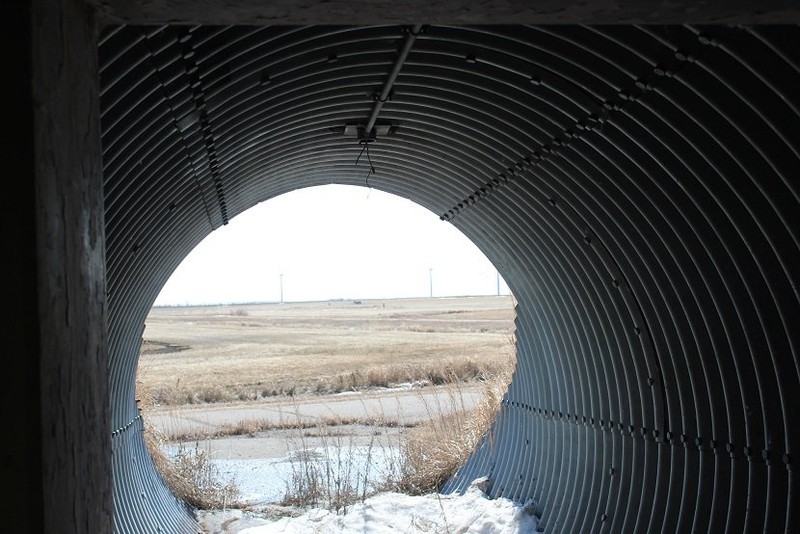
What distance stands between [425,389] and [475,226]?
47.4ft

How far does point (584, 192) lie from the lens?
6816 mm

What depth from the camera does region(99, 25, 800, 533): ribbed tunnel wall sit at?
4875mm

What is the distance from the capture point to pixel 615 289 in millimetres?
7094

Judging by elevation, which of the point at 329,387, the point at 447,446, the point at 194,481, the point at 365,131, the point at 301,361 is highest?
the point at 365,131

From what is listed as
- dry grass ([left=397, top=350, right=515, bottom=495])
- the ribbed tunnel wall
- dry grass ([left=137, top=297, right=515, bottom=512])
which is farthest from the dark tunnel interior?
dry grass ([left=397, top=350, right=515, bottom=495])

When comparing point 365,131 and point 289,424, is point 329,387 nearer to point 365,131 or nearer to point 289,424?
point 289,424

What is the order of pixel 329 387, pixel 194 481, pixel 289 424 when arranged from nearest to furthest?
pixel 194 481, pixel 289 424, pixel 329 387

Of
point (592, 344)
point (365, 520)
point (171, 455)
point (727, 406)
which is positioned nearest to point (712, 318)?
point (727, 406)

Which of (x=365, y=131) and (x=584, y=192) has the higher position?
A: (x=365, y=131)

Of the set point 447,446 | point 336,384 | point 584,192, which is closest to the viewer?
point 584,192

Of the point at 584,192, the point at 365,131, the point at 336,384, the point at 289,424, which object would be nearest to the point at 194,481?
the point at 365,131

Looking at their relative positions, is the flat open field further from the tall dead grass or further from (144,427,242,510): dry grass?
(144,427,242,510): dry grass

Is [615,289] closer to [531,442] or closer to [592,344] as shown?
[592,344]

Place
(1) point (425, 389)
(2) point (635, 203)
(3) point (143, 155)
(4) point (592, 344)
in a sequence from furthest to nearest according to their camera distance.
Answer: (1) point (425, 389)
(4) point (592, 344)
(2) point (635, 203)
(3) point (143, 155)
